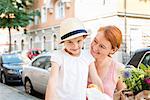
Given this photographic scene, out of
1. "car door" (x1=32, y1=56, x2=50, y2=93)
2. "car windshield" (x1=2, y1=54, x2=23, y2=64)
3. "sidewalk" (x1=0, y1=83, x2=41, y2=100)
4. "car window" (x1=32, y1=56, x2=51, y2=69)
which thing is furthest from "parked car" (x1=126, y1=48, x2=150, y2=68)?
"car windshield" (x1=2, y1=54, x2=23, y2=64)

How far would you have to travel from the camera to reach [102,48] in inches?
118

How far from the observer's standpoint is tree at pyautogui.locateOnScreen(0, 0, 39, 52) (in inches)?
1297

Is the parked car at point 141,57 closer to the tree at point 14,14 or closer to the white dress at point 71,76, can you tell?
the white dress at point 71,76

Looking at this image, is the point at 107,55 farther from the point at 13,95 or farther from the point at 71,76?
the point at 13,95

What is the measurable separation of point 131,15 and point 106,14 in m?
1.59

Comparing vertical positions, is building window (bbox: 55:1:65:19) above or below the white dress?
above

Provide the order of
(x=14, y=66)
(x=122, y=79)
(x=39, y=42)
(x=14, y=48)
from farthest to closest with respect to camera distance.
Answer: (x=14, y=48), (x=39, y=42), (x=14, y=66), (x=122, y=79)

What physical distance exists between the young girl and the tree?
3025cm

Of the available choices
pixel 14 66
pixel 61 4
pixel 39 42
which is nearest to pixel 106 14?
pixel 61 4

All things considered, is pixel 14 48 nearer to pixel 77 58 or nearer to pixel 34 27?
pixel 34 27

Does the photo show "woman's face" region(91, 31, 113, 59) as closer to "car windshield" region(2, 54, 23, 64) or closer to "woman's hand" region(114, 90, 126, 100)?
"woman's hand" region(114, 90, 126, 100)

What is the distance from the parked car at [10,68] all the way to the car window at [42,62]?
3835 mm

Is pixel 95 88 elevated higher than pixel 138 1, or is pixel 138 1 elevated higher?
pixel 138 1

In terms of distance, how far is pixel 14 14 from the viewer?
1321 inches
